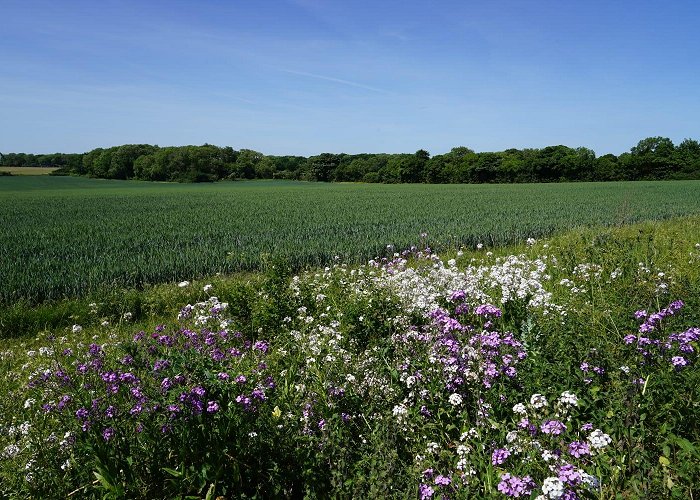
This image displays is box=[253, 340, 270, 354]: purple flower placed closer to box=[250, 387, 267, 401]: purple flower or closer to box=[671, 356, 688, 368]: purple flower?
box=[250, 387, 267, 401]: purple flower

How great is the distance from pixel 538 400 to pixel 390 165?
101259 mm

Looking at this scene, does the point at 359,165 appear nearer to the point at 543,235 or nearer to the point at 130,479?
the point at 543,235

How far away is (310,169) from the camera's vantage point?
354 feet

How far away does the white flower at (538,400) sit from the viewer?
3.11m

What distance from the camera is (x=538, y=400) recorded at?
323cm

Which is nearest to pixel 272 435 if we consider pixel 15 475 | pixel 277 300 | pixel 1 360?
pixel 15 475

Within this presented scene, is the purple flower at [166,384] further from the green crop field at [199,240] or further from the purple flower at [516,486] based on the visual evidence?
the green crop field at [199,240]

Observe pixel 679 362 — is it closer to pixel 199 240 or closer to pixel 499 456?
pixel 499 456

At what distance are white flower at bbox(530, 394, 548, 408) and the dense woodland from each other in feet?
287

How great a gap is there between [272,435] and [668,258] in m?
9.74

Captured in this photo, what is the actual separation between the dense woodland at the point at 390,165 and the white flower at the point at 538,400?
87521 millimetres

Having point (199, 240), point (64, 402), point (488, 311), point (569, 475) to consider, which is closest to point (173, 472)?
point (64, 402)

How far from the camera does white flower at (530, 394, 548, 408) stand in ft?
10.2

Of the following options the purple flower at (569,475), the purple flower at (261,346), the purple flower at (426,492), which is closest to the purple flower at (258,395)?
the purple flower at (261,346)
